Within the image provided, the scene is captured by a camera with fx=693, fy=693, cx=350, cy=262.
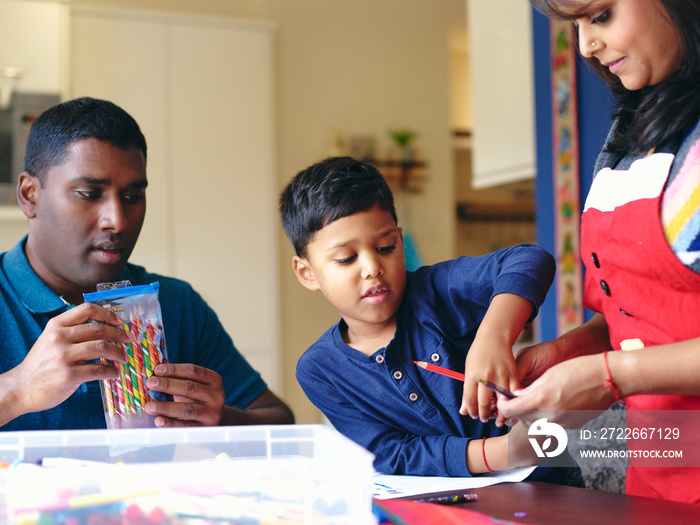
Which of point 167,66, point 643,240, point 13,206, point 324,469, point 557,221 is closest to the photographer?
point 324,469

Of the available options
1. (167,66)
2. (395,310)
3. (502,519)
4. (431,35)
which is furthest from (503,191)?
(502,519)

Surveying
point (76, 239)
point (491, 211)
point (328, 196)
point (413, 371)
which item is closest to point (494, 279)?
point (413, 371)

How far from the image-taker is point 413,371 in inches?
46.9

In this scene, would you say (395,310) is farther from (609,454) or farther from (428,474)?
(609,454)

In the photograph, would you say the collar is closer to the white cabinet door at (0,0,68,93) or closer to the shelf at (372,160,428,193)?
the white cabinet door at (0,0,68,93)

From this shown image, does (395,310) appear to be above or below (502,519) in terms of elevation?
above

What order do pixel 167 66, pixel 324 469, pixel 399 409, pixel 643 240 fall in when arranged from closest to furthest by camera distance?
pixel 324 469
pixel 643 240
pixel 399 409
pixel 167 66

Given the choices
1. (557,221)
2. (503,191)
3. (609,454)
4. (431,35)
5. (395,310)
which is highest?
(431,35)

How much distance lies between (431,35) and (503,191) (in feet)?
5.40

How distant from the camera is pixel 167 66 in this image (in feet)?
12.3

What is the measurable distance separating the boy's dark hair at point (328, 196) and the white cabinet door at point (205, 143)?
8.25 feet

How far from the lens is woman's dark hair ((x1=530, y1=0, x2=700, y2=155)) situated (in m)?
0.82

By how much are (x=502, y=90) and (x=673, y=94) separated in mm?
2258

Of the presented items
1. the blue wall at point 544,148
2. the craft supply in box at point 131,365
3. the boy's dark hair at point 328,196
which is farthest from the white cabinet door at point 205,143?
the craft supply in box at point 131,365
